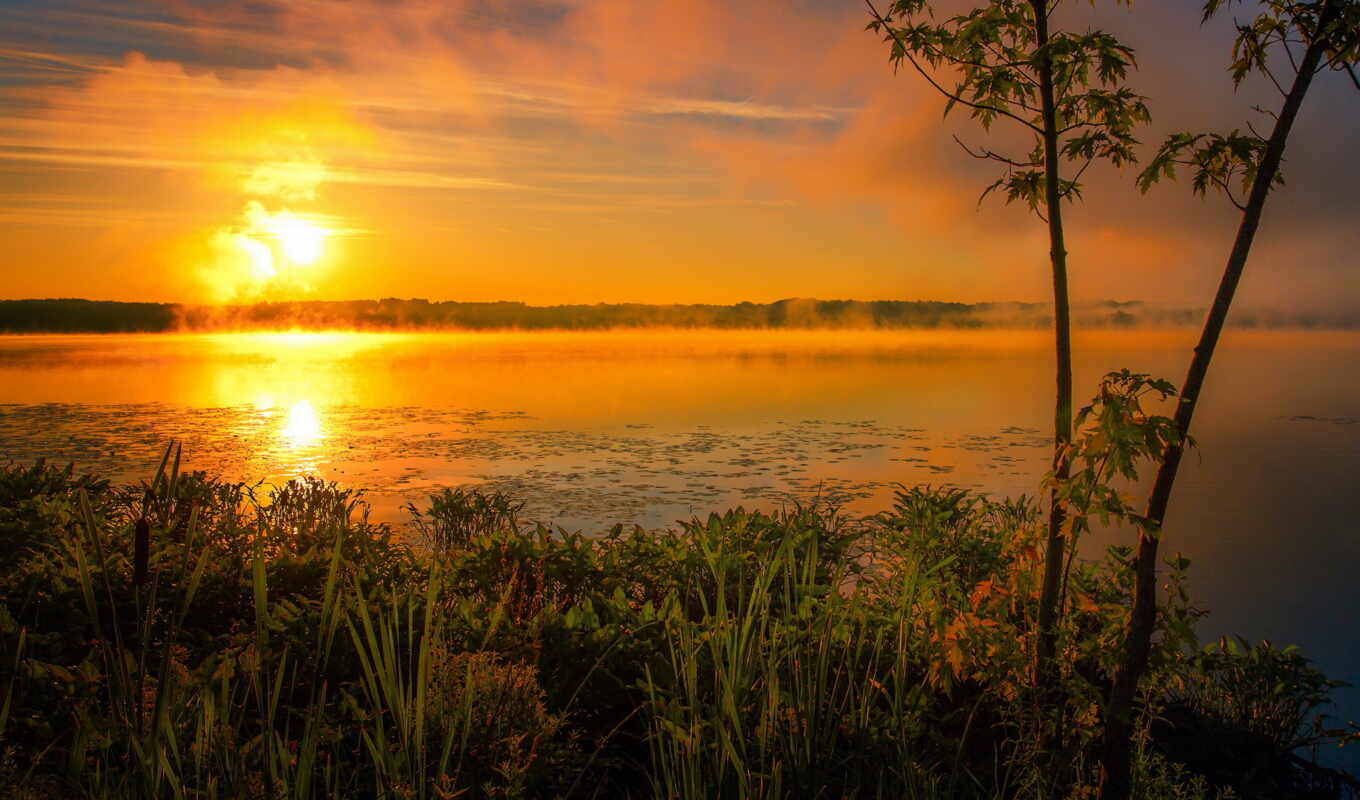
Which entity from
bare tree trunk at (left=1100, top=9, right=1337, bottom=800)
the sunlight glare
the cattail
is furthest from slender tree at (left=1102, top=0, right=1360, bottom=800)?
the sunlight glare

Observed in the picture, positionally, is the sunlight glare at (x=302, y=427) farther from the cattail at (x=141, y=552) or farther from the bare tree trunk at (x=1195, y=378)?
the cattail at (x=141, y=552)

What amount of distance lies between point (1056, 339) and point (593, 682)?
2.58 m

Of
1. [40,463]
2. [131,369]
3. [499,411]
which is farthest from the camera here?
[131,369]

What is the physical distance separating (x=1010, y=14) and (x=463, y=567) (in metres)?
4.22

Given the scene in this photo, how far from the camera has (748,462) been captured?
1492cm

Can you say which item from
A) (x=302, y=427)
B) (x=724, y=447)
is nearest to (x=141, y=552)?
(x=724, y=447)

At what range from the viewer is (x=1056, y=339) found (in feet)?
13.1

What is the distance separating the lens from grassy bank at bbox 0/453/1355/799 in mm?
3004

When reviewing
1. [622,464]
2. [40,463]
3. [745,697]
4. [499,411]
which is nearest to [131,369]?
[499,411]

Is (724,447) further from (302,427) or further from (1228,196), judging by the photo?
(1228,196)

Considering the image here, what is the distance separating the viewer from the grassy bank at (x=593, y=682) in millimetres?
3004

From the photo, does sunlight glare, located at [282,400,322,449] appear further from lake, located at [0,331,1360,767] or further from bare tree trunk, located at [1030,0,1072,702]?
bare tree trunk, located at [1030,0,1072,702]

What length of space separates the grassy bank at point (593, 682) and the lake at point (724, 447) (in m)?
3.83

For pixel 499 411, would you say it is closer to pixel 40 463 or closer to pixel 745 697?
pixel 40 463
